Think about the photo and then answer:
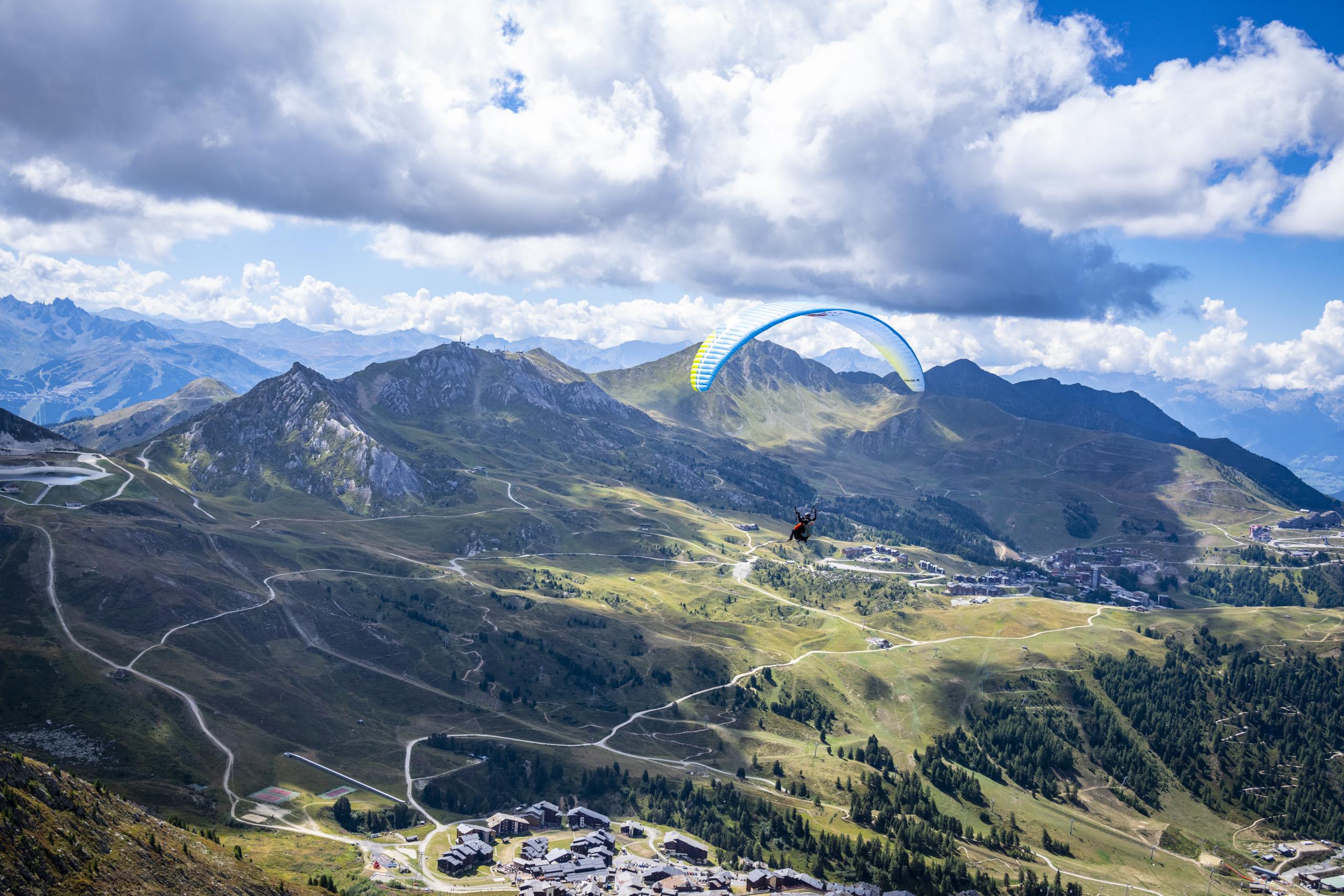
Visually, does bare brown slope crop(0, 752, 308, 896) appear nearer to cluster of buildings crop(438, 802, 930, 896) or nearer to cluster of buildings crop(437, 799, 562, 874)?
cluster of buildings crop(437, 799, 562, 874)

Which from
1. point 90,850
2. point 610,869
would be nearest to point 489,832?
point 610,869

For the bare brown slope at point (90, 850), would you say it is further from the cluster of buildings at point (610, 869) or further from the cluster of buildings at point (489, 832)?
the cluster of buildings at point (610, 869)

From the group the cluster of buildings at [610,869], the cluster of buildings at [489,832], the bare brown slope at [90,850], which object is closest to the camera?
the bare brown slope at [90,850]

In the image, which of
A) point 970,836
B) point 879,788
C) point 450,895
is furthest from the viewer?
point 879,788

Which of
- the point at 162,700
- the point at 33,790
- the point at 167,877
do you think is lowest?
the point at 162,700

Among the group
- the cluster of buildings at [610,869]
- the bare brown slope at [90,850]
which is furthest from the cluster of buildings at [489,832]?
the bare brown slope at [90,850]

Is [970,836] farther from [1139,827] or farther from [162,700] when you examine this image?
[162,700]

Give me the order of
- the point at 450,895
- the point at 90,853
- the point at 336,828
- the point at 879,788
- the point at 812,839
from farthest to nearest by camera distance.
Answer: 1. the point at 879,788
2. the point at 812,839
3. the point at 336,828
4. the point at 450,895
5. the point at 90,853

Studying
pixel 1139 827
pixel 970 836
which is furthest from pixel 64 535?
pixel 1139 827

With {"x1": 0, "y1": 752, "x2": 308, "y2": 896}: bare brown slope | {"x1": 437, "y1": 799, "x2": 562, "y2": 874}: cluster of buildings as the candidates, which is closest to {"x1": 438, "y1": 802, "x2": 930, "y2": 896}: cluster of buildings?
{"x1": 437, "y1": 799, "x2": 562, "y2": 874}: cluster of buildings
